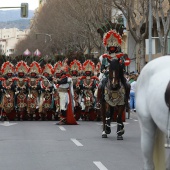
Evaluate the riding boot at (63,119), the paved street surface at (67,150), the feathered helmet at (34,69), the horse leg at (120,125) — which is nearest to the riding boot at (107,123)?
the paved street surface at (67,150)

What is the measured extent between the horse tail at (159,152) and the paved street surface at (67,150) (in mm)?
2937

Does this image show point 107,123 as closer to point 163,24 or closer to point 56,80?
point 56,80

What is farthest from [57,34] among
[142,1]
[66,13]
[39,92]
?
[39,92]

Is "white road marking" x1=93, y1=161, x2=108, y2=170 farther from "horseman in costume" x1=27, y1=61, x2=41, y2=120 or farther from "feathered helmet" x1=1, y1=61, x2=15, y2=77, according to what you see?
"feathered helmet" x1=1, y1=61, x2=15, y2=77

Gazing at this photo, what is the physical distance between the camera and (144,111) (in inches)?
335

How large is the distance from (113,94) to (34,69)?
9755 millimetres

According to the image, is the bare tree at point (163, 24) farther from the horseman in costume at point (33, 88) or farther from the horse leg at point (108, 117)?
the horse leg at point (108, 117)

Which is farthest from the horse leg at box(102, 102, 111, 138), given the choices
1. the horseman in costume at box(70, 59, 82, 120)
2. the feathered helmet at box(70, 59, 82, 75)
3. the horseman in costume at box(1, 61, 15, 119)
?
the horseman in costume at box(1, 61, 15, 119)

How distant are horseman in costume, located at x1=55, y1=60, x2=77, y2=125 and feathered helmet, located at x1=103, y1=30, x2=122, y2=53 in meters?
6.50

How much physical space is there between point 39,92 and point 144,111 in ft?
59.3

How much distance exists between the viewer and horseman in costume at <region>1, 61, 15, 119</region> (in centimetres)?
2573

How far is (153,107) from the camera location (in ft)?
26.5

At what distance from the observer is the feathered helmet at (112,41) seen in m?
17.1

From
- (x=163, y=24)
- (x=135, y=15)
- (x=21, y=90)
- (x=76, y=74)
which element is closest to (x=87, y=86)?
→ (x=76, y=74)
